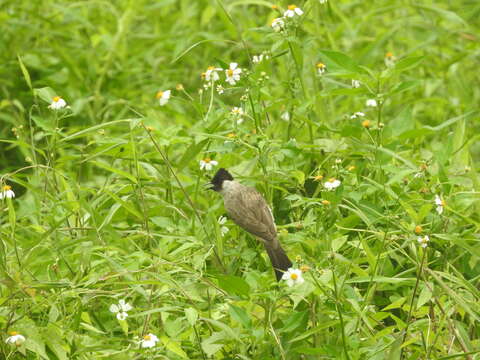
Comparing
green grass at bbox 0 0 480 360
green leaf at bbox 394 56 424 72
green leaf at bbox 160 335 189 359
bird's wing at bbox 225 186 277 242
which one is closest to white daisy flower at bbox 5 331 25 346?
green grass at bbox 0 0 480 360

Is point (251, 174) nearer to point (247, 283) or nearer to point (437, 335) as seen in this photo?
point (247, 283)

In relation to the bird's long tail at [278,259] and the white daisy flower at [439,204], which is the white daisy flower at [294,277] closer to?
the bird's long tail at [278,259]

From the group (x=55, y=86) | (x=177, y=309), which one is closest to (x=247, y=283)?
(x=177, y=309)

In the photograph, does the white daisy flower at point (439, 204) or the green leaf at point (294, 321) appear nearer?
the green leaf at point (294, 321)

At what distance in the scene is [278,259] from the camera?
3.15 meters

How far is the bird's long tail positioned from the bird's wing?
0.11 feet

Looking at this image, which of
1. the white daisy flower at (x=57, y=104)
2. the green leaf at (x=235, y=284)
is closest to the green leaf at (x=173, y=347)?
the green leaf at (x=235, y=284)

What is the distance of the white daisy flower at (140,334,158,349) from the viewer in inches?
108

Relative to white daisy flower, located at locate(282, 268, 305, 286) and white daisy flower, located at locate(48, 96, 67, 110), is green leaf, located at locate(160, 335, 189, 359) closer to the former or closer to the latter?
white daisy flower, located at locate(282, 268, 305, 286)

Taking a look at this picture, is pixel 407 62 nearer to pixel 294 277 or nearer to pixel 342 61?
pixel 342 61

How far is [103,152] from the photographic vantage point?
347 cm

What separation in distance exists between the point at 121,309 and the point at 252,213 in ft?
2.06

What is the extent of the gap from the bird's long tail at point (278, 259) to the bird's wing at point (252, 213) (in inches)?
1.3

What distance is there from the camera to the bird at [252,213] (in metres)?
3.17
